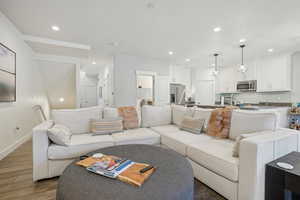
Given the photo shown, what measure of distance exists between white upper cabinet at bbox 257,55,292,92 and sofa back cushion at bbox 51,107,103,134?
5.69 meters

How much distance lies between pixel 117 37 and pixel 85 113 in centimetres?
198

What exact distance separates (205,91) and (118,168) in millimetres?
6385

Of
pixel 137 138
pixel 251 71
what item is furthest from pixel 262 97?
pixel 137 138

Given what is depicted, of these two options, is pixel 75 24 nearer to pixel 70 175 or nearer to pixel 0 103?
pixel 0 103

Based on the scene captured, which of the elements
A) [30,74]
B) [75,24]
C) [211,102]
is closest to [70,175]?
[75,24]

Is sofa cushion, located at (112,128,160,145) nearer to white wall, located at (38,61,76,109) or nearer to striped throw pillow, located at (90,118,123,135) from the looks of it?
striped throw pillow, located at (90,118,123,135)

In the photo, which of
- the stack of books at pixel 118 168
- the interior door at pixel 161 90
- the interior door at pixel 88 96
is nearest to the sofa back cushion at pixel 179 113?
the stack of books at pixel 118 168

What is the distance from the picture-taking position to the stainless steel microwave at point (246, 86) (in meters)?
5.22

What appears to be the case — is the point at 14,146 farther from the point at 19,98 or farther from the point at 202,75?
the point at 202,75

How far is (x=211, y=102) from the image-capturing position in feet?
22.0

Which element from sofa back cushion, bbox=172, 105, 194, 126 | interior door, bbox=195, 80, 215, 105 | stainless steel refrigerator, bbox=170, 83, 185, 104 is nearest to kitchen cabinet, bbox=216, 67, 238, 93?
interior door, bbox=195, 80, 215, 105

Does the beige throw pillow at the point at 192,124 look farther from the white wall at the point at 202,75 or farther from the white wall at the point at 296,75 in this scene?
the white wall at the point at 202,75

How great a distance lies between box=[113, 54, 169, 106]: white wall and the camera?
15.3ft

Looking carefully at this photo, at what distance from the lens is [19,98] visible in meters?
3.06
